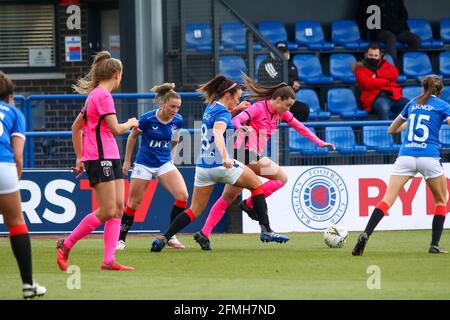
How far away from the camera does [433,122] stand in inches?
479

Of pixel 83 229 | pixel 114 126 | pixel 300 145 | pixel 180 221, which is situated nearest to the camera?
pixel 114 126

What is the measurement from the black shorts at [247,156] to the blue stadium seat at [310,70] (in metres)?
6.41

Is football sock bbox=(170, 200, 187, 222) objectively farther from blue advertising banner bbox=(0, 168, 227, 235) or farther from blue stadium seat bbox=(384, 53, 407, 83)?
blue stadium seat bbox=(384, 53, 407, 83)

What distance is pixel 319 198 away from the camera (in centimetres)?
1589

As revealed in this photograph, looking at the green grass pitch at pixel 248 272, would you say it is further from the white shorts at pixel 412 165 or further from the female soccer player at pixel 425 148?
the white shorts at pixel 412 165

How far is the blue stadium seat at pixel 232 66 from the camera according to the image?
17125 mm

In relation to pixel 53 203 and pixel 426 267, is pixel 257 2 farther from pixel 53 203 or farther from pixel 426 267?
pixel 426 267

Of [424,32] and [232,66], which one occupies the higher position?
[424,32]

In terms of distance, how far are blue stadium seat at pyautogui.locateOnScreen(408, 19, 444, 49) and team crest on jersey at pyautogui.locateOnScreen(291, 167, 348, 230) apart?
244 inches

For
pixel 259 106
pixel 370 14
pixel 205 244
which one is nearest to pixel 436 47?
pixel 370 14

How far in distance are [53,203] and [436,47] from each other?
9.23 metres

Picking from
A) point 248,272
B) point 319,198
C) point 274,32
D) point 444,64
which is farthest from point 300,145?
point 248,272

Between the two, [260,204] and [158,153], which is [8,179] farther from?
[260,204]

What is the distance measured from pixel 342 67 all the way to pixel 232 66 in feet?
12.5
